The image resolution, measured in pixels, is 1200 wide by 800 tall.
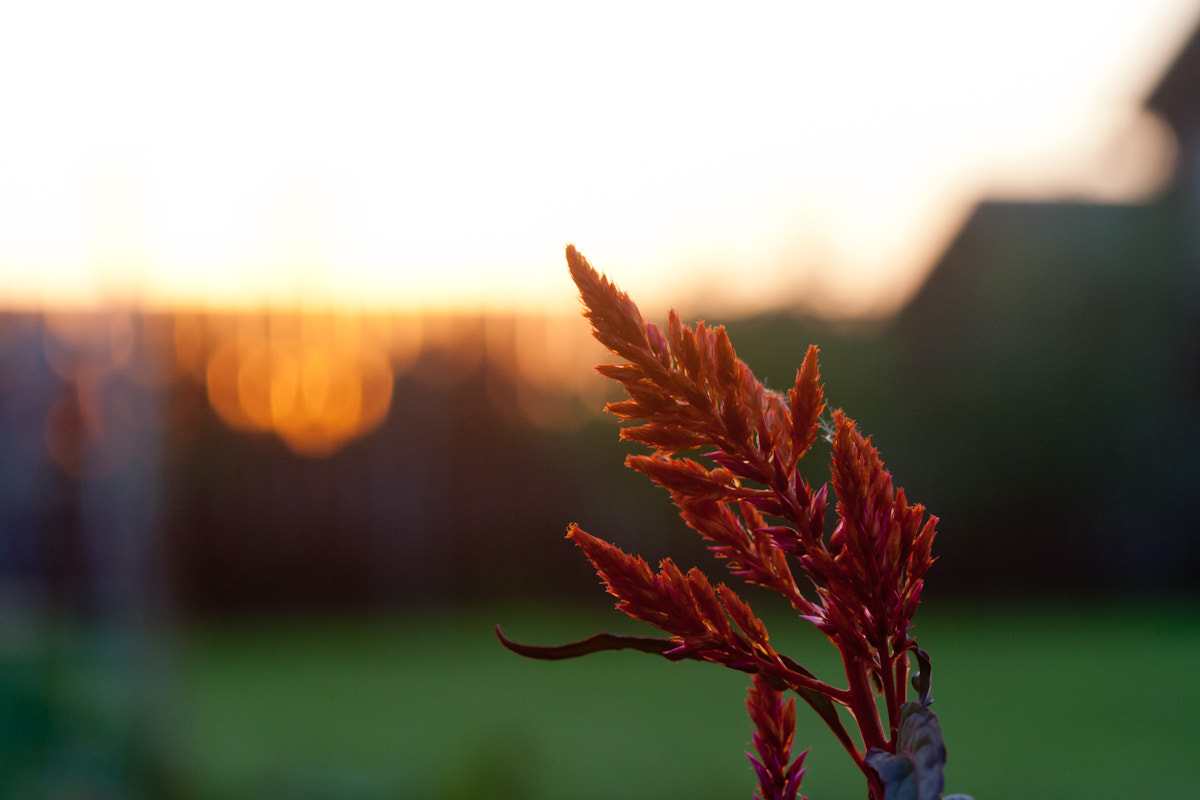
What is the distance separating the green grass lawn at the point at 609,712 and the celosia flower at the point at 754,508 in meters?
2.66

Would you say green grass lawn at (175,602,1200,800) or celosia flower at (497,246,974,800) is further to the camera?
green grass lawn at (175,602,1200,800)

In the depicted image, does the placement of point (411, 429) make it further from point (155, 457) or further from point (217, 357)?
point (155, 457)

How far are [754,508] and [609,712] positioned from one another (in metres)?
6.86

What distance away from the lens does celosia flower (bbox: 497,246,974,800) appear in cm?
31

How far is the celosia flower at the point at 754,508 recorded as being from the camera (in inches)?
12.0

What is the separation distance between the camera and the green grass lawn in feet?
14.4

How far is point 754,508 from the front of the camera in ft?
1.10

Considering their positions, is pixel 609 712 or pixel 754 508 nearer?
pixel 754 508

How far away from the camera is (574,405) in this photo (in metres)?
10.8

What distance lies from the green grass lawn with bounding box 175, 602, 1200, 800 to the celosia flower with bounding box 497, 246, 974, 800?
2.66m

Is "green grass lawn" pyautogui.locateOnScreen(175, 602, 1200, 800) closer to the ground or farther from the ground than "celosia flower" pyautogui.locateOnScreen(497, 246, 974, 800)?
closer to the ground

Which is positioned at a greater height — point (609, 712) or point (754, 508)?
point (754, 508)

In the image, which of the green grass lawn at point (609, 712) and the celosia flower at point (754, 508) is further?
the green grass lawn at point (609, 712)

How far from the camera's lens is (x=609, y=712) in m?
6.86
